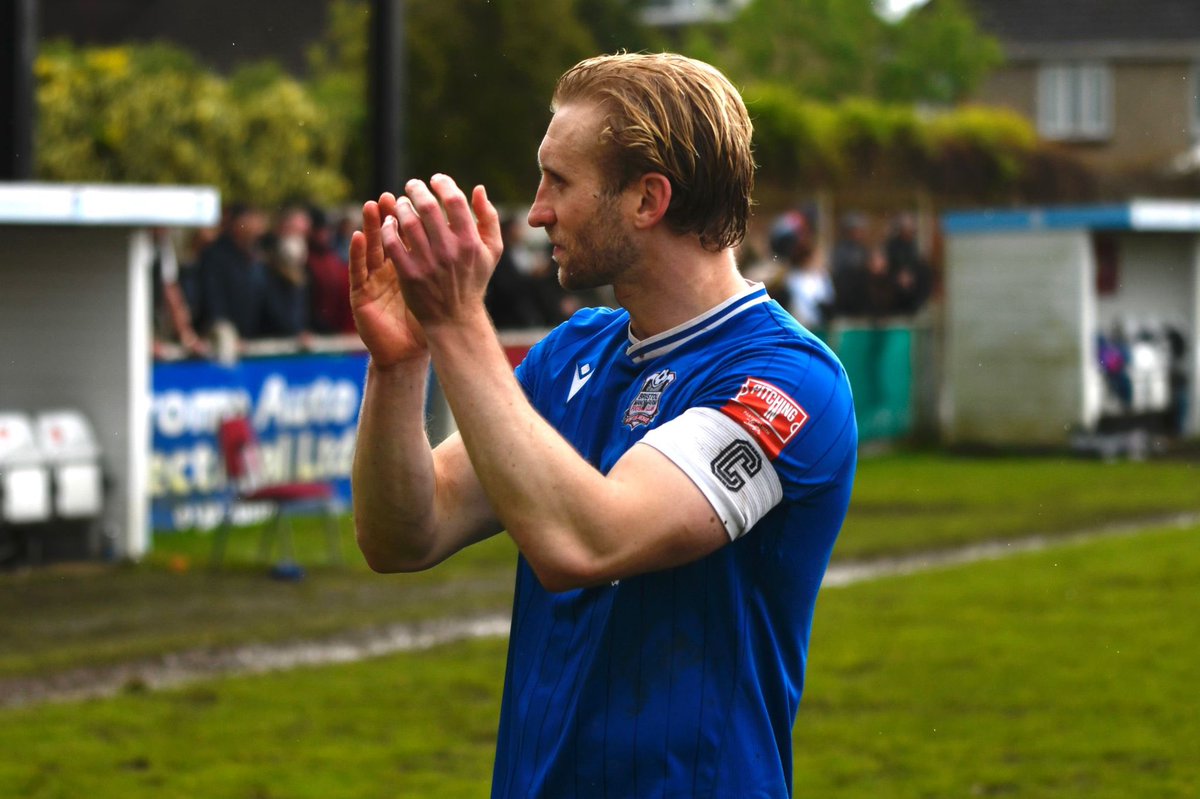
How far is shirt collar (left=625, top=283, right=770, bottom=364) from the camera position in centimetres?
299

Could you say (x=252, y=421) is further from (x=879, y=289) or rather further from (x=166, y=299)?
(x=879, y=289)

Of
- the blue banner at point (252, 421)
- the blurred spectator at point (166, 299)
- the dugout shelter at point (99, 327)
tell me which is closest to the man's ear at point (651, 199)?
the dugout shelter at point (99, 327)

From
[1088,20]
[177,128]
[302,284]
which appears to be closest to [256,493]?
[302,284]

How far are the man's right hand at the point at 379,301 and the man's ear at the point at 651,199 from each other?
1.18 feet

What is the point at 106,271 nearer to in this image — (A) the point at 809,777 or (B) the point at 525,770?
(A) the point at 809,777

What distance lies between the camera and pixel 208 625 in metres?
10.7

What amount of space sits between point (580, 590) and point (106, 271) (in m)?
11.5

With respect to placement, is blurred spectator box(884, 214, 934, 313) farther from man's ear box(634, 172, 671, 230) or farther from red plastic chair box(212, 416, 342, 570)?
man's ear box(634, 172, 671, 230)

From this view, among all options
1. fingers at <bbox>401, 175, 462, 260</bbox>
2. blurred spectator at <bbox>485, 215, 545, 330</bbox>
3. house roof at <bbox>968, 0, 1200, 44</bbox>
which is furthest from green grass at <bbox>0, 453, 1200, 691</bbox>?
house roof at <bbox>968, 0, 1200, 44</bbox>

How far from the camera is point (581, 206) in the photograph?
A: 293 cm

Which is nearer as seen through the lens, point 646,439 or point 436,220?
point 436,220

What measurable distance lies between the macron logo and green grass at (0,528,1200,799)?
4.22 meters

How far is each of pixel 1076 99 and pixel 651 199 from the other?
187 feet

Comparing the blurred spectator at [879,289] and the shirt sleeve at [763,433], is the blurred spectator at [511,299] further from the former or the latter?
the shirt sleeve at [763,433]
